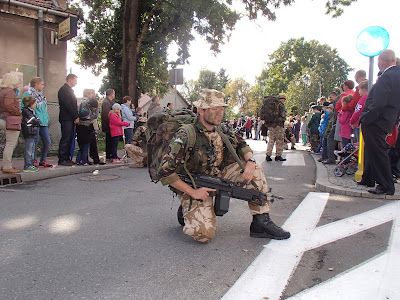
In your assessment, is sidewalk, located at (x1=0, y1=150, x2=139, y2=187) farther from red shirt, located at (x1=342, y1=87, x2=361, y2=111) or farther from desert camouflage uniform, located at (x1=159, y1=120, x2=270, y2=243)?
red shirt, located at (x1=342, y1=87, x2=361, y2=111)

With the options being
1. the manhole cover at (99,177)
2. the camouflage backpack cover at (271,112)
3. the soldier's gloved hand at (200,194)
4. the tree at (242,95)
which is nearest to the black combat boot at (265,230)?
the soldier's gloved hand at (200,194)

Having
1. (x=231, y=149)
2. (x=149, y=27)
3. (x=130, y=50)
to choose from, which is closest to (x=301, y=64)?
(x=149, y=27)

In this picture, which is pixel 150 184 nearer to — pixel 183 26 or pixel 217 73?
pixel 183 26

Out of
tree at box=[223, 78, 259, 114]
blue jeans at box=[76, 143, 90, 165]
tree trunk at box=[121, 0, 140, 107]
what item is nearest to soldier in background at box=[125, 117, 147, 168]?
blue jeans at box=[76, 143, 90, 165]

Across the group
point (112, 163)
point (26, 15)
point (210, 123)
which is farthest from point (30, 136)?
point (26, 15)

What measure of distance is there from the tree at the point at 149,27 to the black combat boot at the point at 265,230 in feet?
41.0

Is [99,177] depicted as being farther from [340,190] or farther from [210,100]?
[340,190]

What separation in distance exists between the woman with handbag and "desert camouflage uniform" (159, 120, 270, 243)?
4687 mm

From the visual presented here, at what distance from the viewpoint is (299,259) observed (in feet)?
9.82

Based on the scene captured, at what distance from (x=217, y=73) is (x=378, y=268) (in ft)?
261

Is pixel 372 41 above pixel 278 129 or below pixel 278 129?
above

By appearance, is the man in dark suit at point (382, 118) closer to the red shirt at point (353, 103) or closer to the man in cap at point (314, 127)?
Answer: the red shirt at point (353, 103)

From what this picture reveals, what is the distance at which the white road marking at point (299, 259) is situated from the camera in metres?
2.43

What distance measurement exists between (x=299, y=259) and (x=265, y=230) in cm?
60
